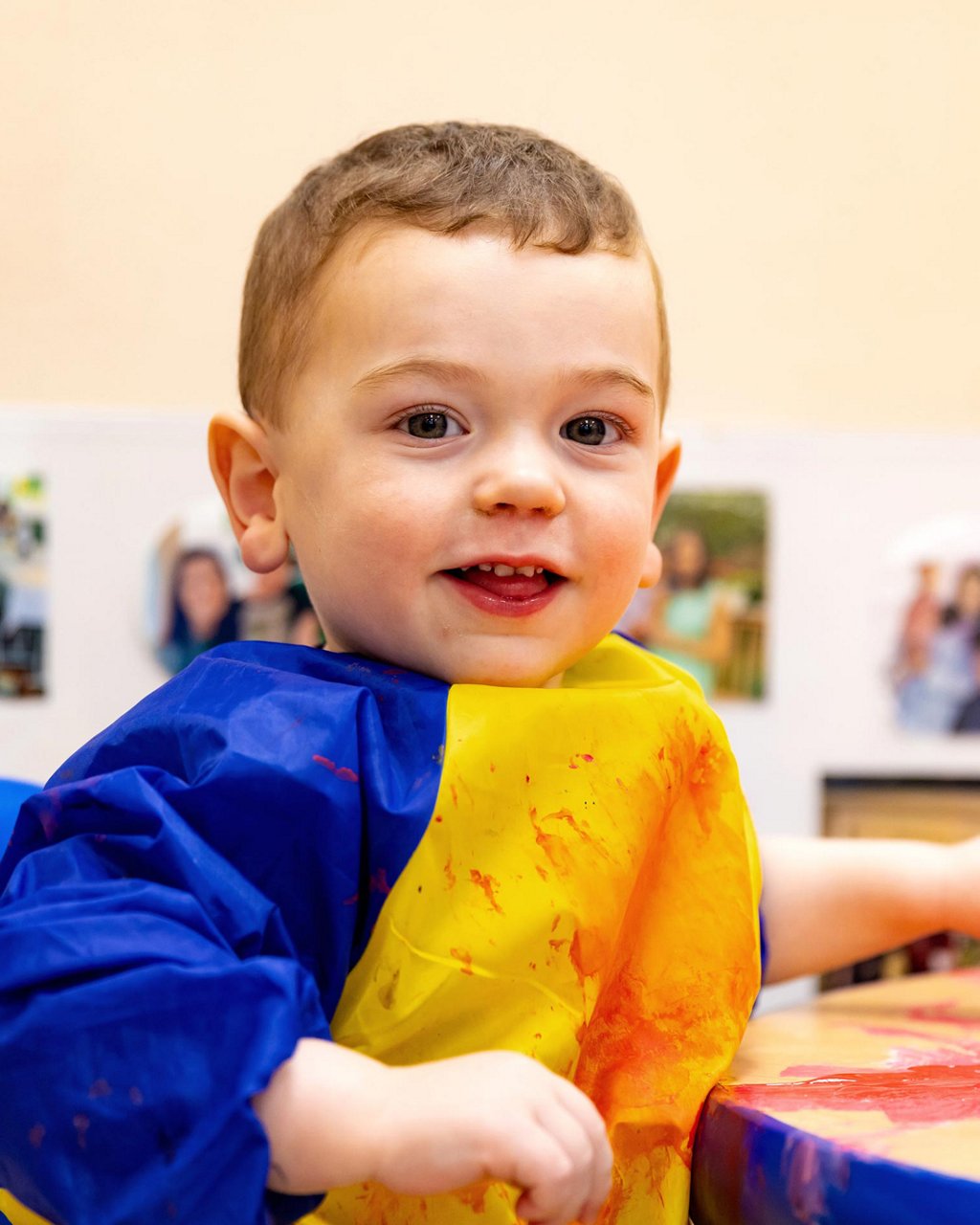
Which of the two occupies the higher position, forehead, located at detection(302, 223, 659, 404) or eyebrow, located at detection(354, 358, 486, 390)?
forehead, located at detection(302, 223, 659, 404)

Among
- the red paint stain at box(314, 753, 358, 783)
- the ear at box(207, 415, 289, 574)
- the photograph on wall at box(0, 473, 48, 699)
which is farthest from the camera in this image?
the photograph on wall at box(0, 473, 48, 699)

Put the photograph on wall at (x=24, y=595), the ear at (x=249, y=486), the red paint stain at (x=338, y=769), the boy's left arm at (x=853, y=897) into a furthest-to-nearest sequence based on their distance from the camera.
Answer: the photograph on wall at (x=24, y=595), the boy's left arm at (x=853, y=897), the ear at (x=249, y=486), the red paint stain at (x=338, y=769)

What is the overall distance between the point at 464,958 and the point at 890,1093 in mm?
183

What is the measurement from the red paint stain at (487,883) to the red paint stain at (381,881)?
0.11 ft

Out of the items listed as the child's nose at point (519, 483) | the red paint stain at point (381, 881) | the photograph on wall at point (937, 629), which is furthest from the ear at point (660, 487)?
the photograph on wall at point (937, 629)

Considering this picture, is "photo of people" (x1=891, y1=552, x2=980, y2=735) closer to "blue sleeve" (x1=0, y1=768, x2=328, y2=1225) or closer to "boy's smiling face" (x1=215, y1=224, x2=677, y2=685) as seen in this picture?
"boy's smiling face" (x1=215, y1=224, x2=677, y2=685)

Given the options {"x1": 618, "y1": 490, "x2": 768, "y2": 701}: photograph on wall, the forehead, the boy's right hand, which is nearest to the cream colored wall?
{"x1": 618, "y1": 490, "x2": 768, "y2": 701}: photograph on wall

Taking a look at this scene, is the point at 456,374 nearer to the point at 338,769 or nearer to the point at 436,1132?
the point at 338,769

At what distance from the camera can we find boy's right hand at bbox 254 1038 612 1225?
0.44 m

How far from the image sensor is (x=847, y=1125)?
520mm

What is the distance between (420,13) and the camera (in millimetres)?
1100

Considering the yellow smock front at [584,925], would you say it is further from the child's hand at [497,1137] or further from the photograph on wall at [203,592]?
the photograph on wall at [203,592]

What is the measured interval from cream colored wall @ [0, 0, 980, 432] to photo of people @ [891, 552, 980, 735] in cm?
13

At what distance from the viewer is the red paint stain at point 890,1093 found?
1.76ft
